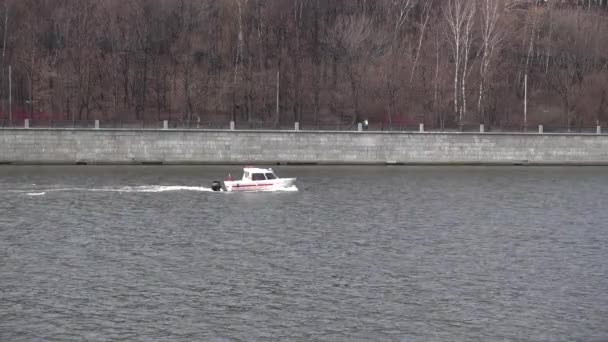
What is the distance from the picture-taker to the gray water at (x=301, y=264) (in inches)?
997

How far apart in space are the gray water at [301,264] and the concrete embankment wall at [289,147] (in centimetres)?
1745

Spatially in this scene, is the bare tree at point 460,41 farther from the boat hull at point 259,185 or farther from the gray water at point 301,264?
the boat hull at point 259,185

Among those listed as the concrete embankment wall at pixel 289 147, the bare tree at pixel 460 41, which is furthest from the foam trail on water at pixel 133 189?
the bare tree at pixel 460 41

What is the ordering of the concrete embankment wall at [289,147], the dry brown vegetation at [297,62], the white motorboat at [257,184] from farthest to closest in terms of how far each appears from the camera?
the dry brown vegetation at [297,62] → the concrete embankment wall at [289,147] → the white motorboat at [257,184]

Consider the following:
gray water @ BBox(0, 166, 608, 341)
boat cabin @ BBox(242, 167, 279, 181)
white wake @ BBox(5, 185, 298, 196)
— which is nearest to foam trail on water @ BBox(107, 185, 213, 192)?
white wake @ BBox(5, 185, 298, 196)

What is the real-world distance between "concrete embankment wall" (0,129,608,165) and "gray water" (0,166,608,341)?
17449mm

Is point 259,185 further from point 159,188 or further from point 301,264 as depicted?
point 301,264

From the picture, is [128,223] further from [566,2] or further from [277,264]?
[566,2]

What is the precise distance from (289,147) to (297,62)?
19929mm

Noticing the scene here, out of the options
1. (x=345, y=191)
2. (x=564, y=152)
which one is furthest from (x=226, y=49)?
(x=345, y=191)

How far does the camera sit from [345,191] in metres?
59.6

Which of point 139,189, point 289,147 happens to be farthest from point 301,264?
point 289,147

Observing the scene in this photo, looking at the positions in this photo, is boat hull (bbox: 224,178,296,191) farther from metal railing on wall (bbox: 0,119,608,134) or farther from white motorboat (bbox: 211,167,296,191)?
metal railing on wall (bbox: 0,119,608,134)

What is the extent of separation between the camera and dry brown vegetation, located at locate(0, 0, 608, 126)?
93.6m
